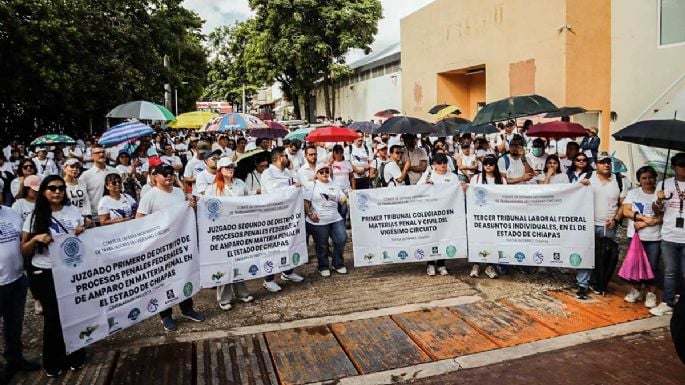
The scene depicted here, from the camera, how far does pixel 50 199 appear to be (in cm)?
459

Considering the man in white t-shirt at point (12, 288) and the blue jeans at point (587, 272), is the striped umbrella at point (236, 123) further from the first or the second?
the blue jeans at point (587, 272)

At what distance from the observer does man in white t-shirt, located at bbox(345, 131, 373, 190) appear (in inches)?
392

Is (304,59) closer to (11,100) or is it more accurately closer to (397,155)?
(11,100)

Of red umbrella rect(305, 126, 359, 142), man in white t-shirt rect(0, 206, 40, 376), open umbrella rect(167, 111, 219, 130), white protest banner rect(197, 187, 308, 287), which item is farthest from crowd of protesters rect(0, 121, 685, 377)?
open umbrella rect(167, 111, 219, 130)

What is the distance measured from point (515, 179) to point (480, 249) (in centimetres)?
132

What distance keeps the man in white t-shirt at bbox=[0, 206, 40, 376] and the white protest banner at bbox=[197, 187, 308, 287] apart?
1835 millimetres

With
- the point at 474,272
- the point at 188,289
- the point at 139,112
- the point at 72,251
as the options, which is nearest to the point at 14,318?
the point at 72,251

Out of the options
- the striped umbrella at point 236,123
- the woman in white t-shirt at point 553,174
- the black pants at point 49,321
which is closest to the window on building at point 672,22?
the woman in white t-shirt at point 553,174

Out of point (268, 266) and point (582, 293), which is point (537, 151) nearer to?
point (582, 293)

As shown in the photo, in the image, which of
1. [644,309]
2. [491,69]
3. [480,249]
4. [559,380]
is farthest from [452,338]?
[491,69]

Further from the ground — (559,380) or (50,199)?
(50,199)

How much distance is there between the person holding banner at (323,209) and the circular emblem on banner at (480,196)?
1.75 m

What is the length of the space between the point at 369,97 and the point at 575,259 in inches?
1080

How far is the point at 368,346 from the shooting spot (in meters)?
5.16
